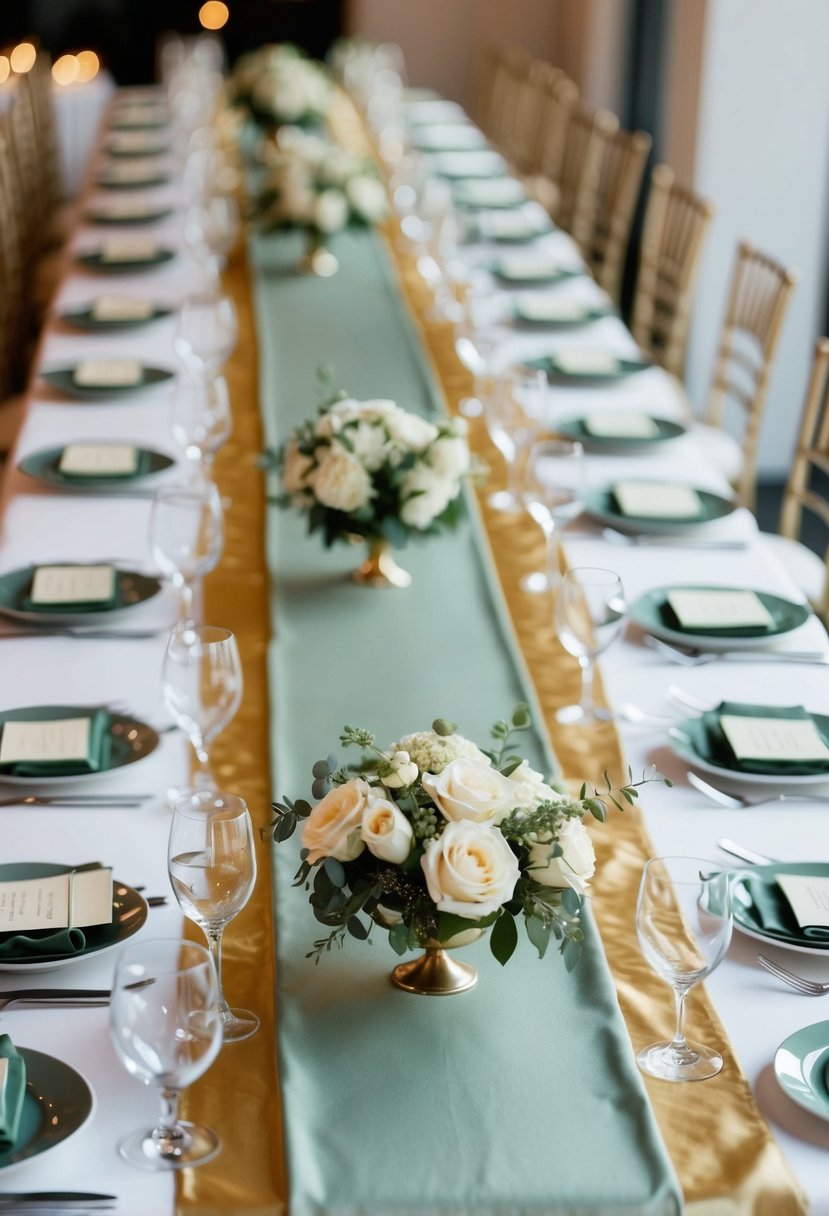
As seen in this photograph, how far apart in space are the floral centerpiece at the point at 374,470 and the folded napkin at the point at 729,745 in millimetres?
568

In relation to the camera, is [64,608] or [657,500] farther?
[657,500]

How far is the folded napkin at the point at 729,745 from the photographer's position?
2031 mm

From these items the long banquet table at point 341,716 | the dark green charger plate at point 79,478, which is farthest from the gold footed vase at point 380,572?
the dark green charger plate at point 79,478

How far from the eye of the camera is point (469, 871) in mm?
1428

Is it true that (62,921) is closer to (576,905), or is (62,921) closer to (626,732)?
(576,905)

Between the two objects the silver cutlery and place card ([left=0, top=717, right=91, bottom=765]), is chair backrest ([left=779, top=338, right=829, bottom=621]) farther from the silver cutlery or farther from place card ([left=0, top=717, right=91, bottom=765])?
the silver cutlery

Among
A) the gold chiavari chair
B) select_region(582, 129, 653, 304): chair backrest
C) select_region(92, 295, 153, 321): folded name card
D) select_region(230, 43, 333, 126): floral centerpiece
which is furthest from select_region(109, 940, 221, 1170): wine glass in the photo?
select_region(230, 43, 333, 126): floral centerpiece

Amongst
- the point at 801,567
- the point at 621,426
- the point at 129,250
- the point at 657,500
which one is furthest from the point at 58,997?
the point at 129,250

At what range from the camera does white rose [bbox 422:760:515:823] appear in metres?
1.48

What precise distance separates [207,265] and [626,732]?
90.0 inches

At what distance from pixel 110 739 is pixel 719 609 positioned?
0.97 metres

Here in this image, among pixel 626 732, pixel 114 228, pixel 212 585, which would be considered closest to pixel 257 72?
pixel 114 228

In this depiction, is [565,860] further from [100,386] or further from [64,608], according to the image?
[100,386]

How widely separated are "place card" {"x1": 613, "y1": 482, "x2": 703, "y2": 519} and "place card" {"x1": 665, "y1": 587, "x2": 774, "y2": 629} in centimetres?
36
